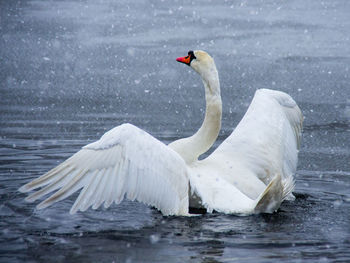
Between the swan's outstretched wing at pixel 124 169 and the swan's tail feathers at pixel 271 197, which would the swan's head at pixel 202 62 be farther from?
the swan's tail feathers at pixel 271 197

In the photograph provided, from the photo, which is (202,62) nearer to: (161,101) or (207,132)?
(207,132)

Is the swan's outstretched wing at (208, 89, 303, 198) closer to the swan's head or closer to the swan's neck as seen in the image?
the swan's neck

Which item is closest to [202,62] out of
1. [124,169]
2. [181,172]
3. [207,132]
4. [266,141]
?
[207,132]

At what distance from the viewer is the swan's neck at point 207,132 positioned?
19.5 ft

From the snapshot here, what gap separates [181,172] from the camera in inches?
201

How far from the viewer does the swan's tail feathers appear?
192 inches

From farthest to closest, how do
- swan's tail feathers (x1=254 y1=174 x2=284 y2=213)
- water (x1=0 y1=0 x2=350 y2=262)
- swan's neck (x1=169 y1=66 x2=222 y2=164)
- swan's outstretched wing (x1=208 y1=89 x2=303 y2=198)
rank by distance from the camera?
swan's outstretched wing (x1=208 y1=89 x2=303 y2=198)
swan's neck (x1=169 y1=66 x2=222 y2=164)
swan's tail feathers (x1=254 y1=174 x2=284 y2=213)
water (x1=0 y1=0 x2=350 y2=262)

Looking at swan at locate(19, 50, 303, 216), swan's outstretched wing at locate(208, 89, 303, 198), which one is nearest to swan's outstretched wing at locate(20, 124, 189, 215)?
swan at locate(19, 50, 303, 216)

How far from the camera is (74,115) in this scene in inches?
350

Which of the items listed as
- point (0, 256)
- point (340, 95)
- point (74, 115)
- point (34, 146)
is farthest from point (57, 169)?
point (340, 95)

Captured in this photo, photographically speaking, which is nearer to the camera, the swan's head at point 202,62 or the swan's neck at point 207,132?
the swan's neck at point 207,132

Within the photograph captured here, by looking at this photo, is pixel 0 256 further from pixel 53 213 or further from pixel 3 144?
pixel 3 144

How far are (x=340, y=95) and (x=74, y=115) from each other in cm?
373

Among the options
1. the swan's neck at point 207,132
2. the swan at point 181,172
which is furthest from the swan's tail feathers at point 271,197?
the swan's neck at point 207,132
